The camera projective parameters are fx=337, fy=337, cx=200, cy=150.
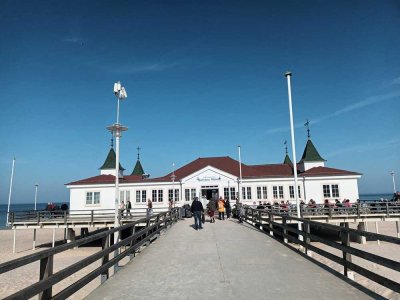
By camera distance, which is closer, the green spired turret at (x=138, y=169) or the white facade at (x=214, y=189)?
the white facade at (x=214, y=189)

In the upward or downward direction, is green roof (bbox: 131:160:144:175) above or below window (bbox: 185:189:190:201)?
above

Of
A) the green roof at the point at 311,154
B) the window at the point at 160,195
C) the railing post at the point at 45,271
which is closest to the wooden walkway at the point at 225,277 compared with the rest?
the railing post at the point at 45,271

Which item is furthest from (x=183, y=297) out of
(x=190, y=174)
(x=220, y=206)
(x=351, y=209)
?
(x=190, y=174)

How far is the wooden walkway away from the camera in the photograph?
5680 millimetres

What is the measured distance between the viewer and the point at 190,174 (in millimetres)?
35938

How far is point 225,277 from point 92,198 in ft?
105

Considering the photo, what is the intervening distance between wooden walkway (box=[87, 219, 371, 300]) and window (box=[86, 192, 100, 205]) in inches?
1100

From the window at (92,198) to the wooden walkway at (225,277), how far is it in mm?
27928

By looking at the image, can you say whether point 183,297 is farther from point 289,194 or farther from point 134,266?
point 289,194

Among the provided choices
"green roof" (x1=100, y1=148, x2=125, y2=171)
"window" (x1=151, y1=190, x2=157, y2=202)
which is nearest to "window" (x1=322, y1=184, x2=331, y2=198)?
"window" (x1=151, y1=190, x2=157, y2=202)

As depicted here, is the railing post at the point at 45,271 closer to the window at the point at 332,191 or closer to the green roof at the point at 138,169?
the window at the point at 332,191

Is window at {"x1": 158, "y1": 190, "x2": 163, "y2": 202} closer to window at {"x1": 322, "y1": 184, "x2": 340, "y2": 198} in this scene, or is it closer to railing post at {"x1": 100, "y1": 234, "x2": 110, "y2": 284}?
window at {"x1": 322, "y1": 184, "x2": 340, "y2": 198}

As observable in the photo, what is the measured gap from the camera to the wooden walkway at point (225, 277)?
5680 mm

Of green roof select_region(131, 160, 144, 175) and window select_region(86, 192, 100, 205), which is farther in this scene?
green roof select_region(131, 160, 144, 175)
